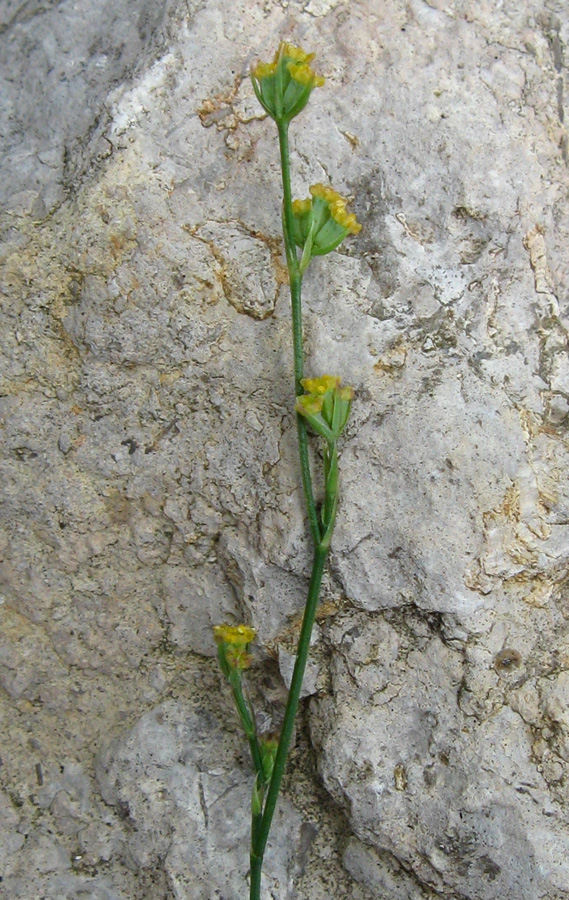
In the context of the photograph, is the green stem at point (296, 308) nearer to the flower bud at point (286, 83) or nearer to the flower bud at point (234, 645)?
the flower bud at point (286, 83)

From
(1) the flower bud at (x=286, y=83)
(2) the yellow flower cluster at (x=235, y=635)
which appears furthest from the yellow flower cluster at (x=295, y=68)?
(2) the yellow flower cluster at (x=235, y=635)

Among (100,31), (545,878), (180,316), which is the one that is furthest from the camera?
(100,31)

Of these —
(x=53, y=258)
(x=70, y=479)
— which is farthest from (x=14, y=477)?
(x=53, y=258)

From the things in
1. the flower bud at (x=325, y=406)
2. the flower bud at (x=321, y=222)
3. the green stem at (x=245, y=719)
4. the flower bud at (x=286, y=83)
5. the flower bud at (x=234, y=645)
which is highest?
the flower bud at (x=286, y=83)

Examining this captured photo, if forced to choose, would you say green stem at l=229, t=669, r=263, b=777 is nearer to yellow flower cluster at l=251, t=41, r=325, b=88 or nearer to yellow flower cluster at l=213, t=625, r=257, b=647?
yellow flower cluster at l=213, t=625, r=257, b=647

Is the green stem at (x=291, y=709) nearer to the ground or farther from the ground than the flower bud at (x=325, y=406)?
nearer to the ground

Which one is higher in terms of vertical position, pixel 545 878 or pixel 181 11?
pixel 181 11

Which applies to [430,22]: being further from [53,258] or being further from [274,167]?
[53,258]
